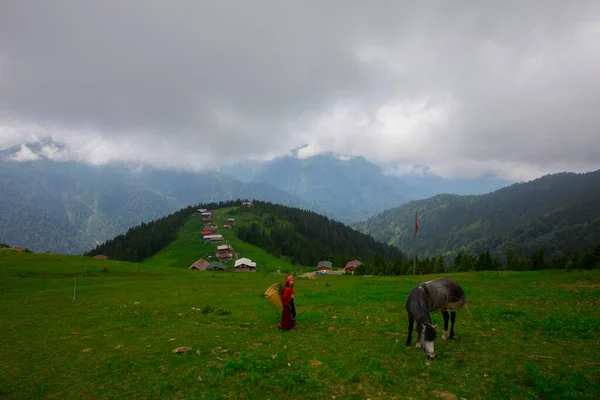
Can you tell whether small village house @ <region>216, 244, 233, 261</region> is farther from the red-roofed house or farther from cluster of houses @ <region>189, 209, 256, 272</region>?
the red-roofed house

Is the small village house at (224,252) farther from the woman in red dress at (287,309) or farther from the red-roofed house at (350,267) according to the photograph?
the woman in red dress at (287,309)

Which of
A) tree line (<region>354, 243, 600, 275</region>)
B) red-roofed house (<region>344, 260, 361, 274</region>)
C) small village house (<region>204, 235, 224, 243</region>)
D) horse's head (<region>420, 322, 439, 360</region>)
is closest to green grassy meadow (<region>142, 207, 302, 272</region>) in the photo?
small village house (<region>204, 235, 224, 243</region>)

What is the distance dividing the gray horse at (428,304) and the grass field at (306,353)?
71 cm

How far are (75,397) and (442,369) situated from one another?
12.3 metres

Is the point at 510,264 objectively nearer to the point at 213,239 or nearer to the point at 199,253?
the point at 199,253

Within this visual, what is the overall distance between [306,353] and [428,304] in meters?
5.55

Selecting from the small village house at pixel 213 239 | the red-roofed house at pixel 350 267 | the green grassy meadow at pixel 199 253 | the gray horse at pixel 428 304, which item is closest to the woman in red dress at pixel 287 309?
the gray horse at pixel 428 304

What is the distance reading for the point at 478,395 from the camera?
855 centimetres

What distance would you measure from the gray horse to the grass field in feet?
2.33

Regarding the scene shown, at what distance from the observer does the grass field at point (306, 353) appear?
9273 millimetres

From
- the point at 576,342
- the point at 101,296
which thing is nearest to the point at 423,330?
the point at 576,342

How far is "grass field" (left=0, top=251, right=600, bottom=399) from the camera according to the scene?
927cm

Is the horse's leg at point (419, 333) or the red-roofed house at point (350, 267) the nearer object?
the horse's leg at point (419, 333)

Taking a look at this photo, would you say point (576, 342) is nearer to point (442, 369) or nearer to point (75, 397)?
point (442, 369)
